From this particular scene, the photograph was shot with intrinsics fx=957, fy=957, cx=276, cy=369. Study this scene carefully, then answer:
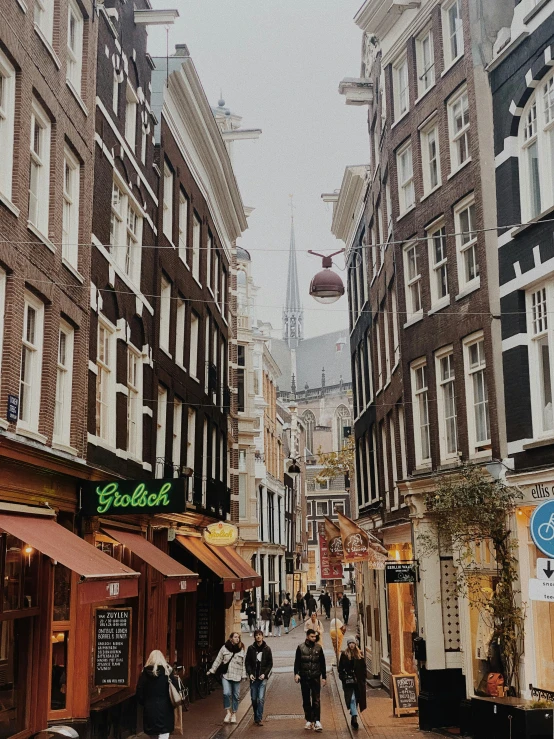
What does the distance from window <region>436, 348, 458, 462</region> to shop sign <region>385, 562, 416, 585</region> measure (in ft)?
8.29

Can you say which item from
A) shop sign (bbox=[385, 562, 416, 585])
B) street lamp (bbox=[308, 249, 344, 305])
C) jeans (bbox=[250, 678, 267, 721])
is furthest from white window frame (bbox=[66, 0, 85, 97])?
jeans (bbox=[250, 678, 267, 721])

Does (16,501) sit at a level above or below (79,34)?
below

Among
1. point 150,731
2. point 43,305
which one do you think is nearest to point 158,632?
point 150,731

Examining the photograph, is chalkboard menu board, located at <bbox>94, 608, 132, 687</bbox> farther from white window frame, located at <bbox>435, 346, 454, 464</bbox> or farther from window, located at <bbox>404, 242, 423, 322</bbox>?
window, located at <bbox>404, 242, 423, 322</bbox>

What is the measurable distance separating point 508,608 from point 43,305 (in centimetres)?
932

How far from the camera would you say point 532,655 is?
16297 mm

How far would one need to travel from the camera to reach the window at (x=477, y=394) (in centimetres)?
1903

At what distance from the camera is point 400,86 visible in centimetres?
2452

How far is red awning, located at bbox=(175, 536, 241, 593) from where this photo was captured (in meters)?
25.2

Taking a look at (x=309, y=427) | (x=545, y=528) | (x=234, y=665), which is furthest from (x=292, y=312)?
(x=545, y=528)

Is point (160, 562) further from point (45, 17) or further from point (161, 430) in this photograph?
point (45, 17)

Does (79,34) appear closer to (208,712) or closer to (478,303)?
(478,303)

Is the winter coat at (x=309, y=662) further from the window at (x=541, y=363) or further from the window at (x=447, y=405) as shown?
the window at (x=541, y=363)

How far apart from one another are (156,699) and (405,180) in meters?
14.8
